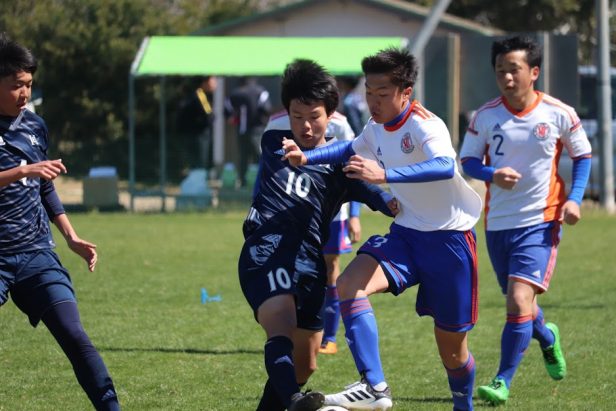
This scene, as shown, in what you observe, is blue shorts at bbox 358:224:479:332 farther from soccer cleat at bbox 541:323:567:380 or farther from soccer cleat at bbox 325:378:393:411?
soccer cleat at bbox 541:323:567:380

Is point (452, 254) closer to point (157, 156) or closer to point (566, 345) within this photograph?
point (566, 345)

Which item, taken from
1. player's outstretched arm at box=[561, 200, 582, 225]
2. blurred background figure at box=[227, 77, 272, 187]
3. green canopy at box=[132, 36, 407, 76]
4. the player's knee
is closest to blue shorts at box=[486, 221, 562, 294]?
player's outstretched arm at box=[561, 200, 582, 225]

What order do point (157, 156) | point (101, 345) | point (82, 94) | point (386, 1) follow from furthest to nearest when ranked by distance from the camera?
point (386, 1) → point (82, 94) → point (157, 156) → point (101, 345)

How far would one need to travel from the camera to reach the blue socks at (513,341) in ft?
21.3

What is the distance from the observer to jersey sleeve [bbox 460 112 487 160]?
6.75 m

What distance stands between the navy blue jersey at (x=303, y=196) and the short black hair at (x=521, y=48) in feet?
4.76

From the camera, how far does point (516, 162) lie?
673 centimetres

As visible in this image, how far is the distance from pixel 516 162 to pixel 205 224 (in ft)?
34.3

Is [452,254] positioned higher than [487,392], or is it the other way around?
[452,254]

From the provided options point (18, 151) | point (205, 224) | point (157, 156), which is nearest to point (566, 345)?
point (18, 151)

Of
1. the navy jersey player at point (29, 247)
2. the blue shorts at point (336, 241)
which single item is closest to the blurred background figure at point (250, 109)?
the blue shorts at point (336, 241)

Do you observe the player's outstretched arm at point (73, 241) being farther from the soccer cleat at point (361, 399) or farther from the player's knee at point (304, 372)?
the soccer cleat at point (361, 399)

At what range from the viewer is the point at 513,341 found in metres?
6.52

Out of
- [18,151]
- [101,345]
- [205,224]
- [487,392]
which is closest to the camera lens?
[18,151]
